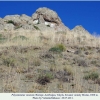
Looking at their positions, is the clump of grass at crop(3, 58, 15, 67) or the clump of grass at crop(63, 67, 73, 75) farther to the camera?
the clump of grass at crop(3, 58, 15, 67)

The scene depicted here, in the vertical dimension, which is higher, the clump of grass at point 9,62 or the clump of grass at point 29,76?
the clump of grass at point 9,62

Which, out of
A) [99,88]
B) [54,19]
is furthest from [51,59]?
[54,19]

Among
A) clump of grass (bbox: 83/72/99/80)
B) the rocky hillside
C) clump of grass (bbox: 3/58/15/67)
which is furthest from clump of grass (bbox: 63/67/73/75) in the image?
clump of grass (bbox: 3/58/15/67)

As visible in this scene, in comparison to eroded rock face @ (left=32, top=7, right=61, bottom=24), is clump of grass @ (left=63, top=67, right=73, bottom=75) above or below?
below

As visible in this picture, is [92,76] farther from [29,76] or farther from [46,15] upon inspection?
[46,15]

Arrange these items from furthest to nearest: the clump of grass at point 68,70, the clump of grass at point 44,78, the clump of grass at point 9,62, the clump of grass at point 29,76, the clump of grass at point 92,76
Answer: the clump of grass at point 9,62 < the clump of grass at point 68,70 < the clump of grass at point 92,76 < the clump of grass at point 29,76 < the clump of grass at point 44,78

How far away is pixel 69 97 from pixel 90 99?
555 millimetres

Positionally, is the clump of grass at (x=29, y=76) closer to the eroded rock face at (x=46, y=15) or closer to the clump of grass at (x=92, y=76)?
the clump of grass at (x=92, y=76)

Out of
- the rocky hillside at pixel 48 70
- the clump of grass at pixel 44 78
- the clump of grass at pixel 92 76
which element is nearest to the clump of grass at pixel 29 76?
the rocky hillside at pixel 48 70

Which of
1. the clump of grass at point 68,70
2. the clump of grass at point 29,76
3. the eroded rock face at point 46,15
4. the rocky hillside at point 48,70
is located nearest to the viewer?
the rocky hillside at point 48,70

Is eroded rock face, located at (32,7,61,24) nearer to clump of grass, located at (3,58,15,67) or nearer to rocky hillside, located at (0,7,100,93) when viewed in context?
rocky hillside, located at (0,7,100,93)

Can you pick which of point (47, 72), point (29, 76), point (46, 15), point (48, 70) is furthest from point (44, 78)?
point (46, 15)

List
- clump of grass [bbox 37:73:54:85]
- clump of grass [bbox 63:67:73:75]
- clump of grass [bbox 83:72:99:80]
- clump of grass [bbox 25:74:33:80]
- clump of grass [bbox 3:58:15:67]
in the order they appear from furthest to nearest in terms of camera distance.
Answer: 1. clump of grass [bbox 3:58:15:67]
2. clump of grass [bbox 63:67:73:75]
3. clump of grass [bbox 83:72:99:80]
4. clump of grass [bbox 25:74:33:80]
5. clump of grass [bbox 37:73:54:85]

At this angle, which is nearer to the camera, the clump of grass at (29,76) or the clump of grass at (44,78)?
the clump of grass at (44,78)
